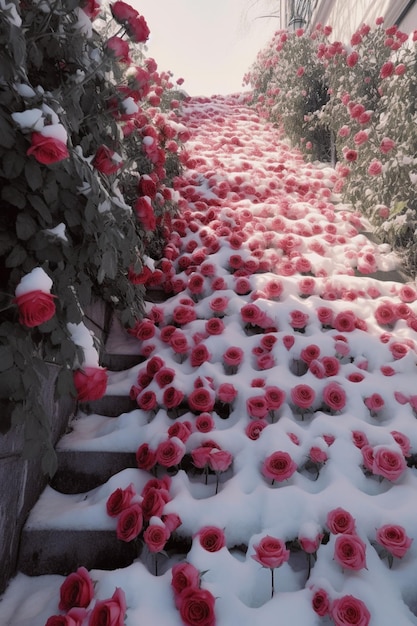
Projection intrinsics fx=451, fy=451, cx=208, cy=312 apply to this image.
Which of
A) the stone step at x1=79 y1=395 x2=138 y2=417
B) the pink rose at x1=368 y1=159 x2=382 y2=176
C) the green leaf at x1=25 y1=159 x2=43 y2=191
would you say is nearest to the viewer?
the green leaf at x1=25 y1=159 x2=43 y2=191

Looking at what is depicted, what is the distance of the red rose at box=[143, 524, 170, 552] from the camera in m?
1.49

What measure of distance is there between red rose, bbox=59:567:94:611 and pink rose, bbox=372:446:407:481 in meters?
1.09

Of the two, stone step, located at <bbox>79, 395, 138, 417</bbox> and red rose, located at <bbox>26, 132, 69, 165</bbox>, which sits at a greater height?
red rose, located at <bbox>26, 132, 69, 165</bbox>

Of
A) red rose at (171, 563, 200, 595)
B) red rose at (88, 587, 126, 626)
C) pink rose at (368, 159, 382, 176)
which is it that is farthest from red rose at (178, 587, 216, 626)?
pink rose at (368, 159, 382, 176)

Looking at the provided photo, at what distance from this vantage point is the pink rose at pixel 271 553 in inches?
54.4

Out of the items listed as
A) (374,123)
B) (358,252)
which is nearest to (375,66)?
(374,123)

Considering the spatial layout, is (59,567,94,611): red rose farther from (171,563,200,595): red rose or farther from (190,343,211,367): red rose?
(190,343,211,367): red rose

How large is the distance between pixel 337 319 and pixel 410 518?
122 cm

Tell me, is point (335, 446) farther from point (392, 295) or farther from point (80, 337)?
point (392, 295)

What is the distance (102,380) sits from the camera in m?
1.52

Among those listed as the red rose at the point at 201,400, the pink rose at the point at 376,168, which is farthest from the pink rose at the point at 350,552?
the pink rose at the point at 376,168

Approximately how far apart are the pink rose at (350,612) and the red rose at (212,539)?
395 mm

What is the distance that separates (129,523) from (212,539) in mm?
289

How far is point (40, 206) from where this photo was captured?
1388 mm
